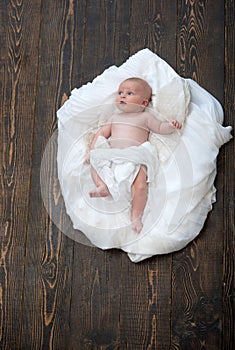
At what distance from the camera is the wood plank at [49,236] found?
1.81m

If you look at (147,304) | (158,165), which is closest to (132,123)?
(158,165)

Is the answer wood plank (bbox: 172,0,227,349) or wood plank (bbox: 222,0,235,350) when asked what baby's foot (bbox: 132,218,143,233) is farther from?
wood plank (bbox: 222,0,235,350)

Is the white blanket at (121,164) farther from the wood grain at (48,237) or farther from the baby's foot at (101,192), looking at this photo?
the wood grain at (48,237)

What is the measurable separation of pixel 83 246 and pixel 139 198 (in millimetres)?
233

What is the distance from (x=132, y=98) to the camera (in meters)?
1.82

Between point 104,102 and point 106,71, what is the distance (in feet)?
0.38

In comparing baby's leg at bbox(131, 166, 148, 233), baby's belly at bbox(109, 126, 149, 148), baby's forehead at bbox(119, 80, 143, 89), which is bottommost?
baby's leg at bbox(131, 166, 148, 233)

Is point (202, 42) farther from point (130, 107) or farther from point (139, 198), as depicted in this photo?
point (139, 198)

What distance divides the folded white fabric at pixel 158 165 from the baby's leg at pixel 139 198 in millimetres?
16

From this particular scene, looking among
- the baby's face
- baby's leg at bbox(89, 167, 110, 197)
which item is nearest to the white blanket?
baby's leg at bbox(89, 167, 110, 197)

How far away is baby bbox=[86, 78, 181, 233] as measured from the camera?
1794 millimetres

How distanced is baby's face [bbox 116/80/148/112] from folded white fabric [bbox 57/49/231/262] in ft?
0.13

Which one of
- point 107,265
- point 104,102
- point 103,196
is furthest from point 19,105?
point 107,265

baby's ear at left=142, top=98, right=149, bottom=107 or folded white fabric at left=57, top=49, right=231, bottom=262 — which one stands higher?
baby's ear at left=142, top=98, right=149, bottom=107
